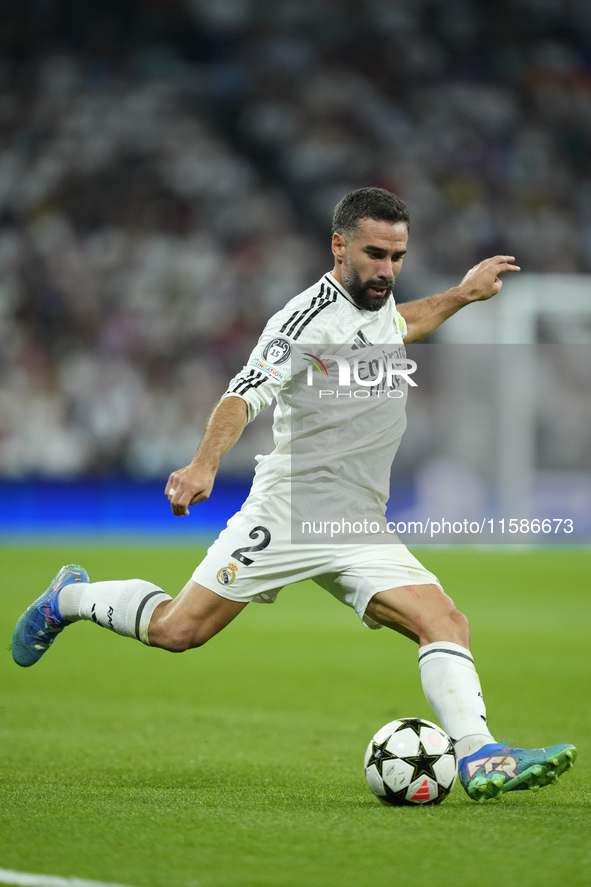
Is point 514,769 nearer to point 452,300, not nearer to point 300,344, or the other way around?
→ point 300,344

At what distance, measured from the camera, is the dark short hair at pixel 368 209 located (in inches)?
163

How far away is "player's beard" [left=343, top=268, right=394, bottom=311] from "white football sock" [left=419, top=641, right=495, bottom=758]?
1.25m

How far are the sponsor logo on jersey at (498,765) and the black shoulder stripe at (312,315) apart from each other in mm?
1566

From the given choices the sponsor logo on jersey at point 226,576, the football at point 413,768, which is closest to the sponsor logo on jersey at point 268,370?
the sponsor logo on jersey at point 226,576

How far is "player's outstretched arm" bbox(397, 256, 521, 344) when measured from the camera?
4754 millimetres

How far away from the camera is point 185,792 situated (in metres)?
4.10

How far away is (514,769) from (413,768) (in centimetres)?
33

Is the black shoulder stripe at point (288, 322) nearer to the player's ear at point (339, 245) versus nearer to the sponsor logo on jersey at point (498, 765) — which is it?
the player's ear at point (339, 245)

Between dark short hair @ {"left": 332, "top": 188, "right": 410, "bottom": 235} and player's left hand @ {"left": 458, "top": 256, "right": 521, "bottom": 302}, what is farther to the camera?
player's left hand @ {"left": 458, "top": 256, "right": 521, "bottom": 302}

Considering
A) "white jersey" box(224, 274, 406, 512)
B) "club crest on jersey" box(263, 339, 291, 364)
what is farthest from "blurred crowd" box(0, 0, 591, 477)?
"club crest on jersey" box(263, 339, 291, 364)

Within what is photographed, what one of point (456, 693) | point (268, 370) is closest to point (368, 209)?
point (268, 370)

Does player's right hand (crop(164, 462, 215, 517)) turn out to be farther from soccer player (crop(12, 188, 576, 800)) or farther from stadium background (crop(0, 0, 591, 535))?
stadium background (crop(0, 0, 591, 535))

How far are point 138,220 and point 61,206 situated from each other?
1378 mm

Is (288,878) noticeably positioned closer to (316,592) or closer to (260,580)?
(260,580)
